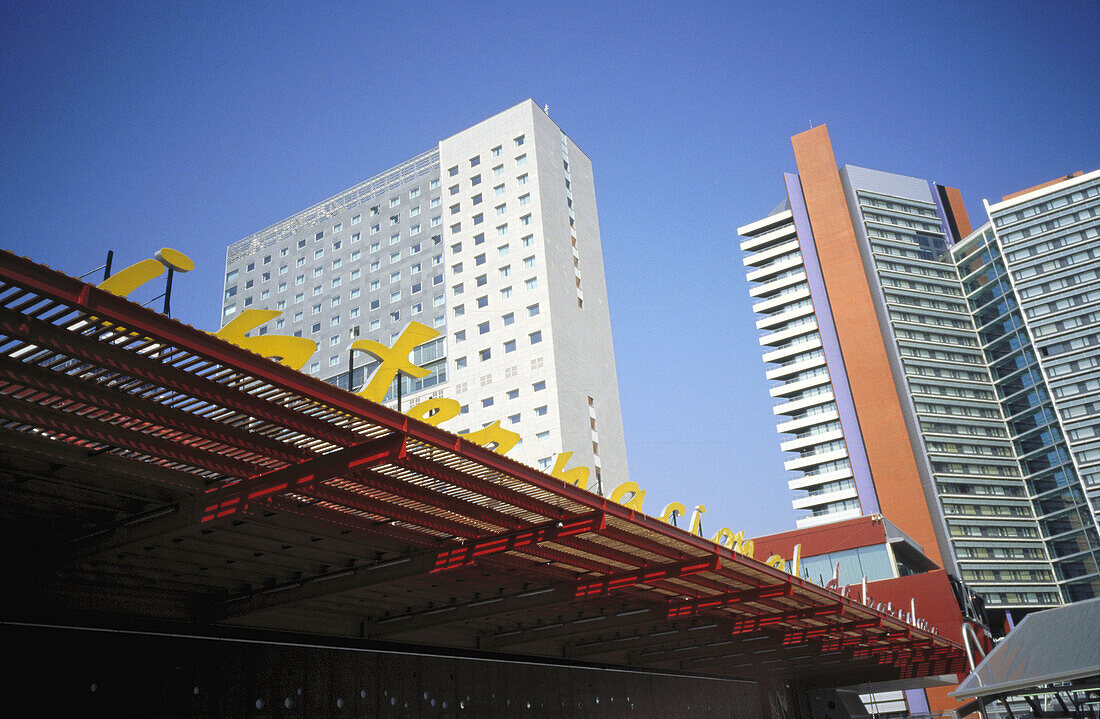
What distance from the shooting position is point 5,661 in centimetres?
1299

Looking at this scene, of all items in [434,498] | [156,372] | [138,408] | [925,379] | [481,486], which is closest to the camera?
[156,372]

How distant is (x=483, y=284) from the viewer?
7019 cm

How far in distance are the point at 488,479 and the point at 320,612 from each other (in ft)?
24.5

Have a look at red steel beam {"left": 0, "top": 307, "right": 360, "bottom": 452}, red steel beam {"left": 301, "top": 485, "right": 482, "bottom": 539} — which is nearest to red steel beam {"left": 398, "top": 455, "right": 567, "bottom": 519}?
red steel beam {"left": 0, "top": 307, "right": 360, "bottom": 452}

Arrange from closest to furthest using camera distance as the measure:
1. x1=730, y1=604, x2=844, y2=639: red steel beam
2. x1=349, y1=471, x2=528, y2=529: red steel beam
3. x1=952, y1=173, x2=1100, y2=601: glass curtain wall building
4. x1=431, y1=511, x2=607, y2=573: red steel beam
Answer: x1=349, y1=471, x2=528, y2=529: red steel beam, x1=431, y1=511, x2=607, y2=573: red steel beam, x1=730, y1=604, x2=844, y2=639: red steel beam, x1=952, y1=173, x2=1100, y2=601: glass curtain wall building

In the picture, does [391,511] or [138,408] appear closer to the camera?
[138,408]

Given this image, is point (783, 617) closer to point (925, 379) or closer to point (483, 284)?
point (483, 284)

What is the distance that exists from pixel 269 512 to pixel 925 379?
10315cm

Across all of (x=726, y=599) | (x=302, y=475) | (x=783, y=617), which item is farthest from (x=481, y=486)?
(x=783, y=617)

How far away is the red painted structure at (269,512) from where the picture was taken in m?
9.34

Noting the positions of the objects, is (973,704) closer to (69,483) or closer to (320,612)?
(320,612)

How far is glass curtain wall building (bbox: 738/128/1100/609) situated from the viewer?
94.0 meters

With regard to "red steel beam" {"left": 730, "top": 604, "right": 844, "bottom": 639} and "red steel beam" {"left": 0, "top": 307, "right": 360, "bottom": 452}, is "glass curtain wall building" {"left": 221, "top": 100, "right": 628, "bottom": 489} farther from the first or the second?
"red steel beam" {"left": 0, "top": 307, "right": 360, "bottom": 452}

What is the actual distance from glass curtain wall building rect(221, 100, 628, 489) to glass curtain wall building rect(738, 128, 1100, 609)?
35.3 meters
